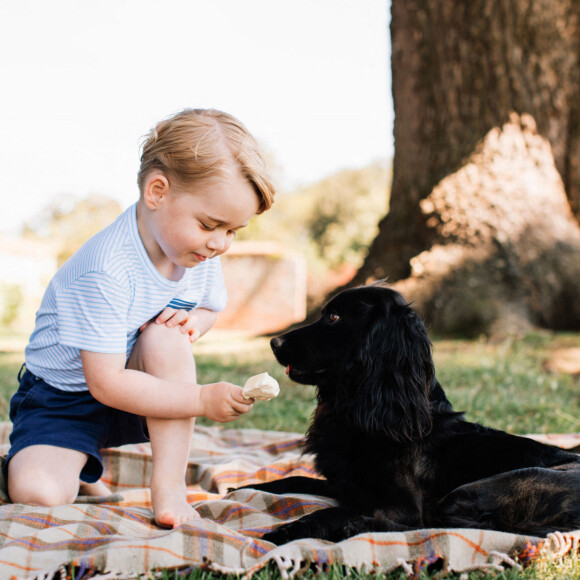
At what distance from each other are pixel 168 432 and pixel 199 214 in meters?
0.78

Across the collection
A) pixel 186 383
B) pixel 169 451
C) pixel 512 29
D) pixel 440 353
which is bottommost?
pixel 440 353

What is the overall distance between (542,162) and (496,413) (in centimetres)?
372

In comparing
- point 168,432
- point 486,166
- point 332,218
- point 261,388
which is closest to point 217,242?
point 261,388

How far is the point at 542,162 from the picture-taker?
21.5ft

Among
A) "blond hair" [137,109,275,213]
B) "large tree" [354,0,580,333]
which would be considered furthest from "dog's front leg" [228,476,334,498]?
"large tree" [354,0,580,333]

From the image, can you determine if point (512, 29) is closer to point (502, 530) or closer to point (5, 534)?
point (502, 530)

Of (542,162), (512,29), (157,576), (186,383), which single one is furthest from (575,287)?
(157,576)

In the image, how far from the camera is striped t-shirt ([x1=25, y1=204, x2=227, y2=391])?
7.13 ft

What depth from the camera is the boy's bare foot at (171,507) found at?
2.08 m

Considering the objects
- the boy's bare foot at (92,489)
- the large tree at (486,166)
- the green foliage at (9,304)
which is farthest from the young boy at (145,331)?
the green foliage at (9,304)

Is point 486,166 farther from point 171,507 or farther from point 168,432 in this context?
point 171,507

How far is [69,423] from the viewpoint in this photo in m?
2.42

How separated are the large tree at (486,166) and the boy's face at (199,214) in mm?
4110

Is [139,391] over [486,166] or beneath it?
beneath
